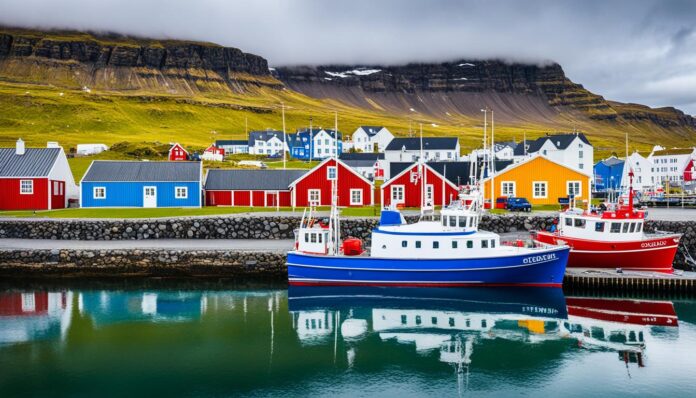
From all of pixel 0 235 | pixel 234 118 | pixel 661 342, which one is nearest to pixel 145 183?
pixel 0 235

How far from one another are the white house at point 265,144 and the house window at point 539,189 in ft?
251

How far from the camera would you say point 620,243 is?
30.4 meters

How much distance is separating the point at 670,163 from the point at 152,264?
9671 centimetres

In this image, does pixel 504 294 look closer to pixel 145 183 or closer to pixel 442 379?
pixel 442 379

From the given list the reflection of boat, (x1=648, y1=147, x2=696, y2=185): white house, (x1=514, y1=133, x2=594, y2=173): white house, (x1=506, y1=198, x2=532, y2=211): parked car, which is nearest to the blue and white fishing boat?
the reflection of boat

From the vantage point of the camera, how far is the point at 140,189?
46.7 meters

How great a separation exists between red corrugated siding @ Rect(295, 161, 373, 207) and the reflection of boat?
21.9m

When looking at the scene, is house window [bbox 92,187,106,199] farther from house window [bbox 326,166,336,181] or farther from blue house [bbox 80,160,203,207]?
house window [bbox 326,166,336,181]

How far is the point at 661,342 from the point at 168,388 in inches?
706

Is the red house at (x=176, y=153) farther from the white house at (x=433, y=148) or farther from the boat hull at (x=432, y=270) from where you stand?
the boat hull at (x=432, y=270)

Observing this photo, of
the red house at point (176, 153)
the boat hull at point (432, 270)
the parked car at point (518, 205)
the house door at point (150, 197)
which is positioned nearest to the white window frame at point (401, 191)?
the parked car at point (518, 205)

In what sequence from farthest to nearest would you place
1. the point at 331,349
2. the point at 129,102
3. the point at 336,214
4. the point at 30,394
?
the point at 129,102 < the point at 336,214 < the point at 331,349 < the point at 30,394

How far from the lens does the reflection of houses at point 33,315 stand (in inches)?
926

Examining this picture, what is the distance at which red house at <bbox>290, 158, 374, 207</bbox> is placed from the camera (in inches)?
1848
